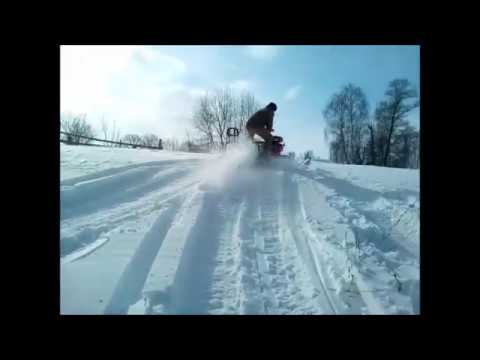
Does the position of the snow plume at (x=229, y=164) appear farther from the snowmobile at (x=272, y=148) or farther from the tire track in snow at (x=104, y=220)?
the tire track in snow at (x=104, y=220)

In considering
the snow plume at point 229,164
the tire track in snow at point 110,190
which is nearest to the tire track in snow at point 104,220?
the tire track in snow at point 110,190

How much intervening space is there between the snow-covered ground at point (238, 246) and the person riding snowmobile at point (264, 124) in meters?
2.40

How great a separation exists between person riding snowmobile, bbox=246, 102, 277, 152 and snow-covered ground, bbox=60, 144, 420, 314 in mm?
2403

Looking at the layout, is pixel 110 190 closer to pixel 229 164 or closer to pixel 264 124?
pixel 229 164

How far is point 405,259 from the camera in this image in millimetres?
3158

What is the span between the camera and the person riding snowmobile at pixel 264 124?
7.77 m

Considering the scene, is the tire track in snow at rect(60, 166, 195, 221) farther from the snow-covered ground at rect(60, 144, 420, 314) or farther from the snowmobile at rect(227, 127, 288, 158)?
the snowmobile at rect(227, 127, 288, 158)

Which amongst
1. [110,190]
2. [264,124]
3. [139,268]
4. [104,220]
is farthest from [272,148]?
[139,268]

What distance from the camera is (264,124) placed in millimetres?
7902
